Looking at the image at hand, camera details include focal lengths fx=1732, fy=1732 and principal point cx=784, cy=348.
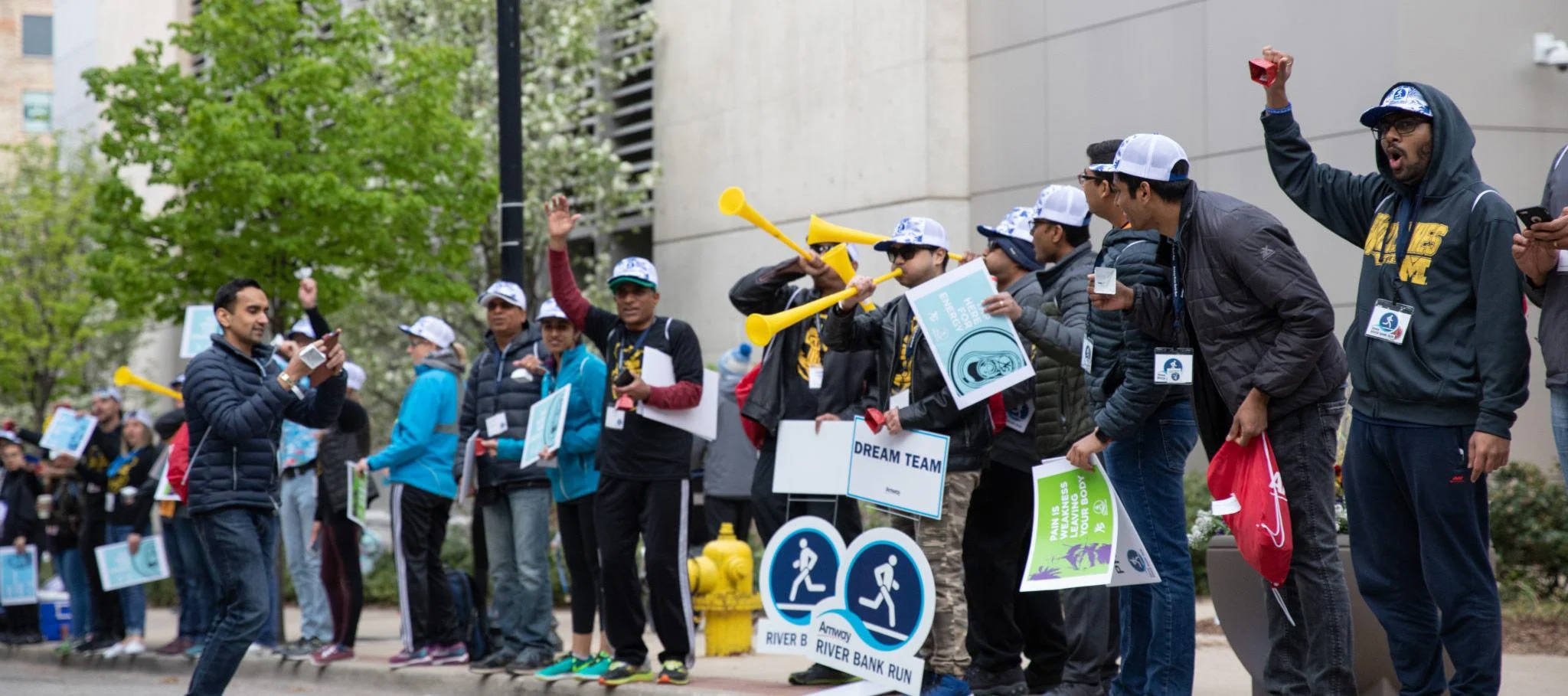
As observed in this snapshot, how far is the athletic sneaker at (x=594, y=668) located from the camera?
30.0ft

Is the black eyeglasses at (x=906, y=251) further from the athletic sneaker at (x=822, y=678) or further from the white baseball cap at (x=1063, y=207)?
the athletic sneaker at (x=822, y=678)

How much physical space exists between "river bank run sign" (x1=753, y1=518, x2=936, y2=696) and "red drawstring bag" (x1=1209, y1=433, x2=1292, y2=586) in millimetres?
1821

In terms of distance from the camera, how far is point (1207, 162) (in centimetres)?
1509

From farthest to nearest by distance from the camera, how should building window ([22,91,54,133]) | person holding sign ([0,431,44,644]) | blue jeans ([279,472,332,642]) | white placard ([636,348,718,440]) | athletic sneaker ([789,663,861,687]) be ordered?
1. building window ([22,91,54,133])
2. person holding sign ([0,431,44,644])
3. blue jeans ([279,472,332,642])
4. white placard ([636,348,718,440])
5. athletic sneaker ([789,663,861,687])

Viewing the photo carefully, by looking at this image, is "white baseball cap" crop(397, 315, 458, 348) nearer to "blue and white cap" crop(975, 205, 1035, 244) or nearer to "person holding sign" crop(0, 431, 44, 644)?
"blue and white cap" crop(975, 205, 1035, 244)

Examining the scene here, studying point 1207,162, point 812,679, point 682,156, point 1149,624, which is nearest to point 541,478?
point 812,679

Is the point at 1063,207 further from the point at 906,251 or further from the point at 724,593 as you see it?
the point at 724,593

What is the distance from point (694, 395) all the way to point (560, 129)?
12.5 m

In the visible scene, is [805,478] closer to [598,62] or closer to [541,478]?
[541,478]

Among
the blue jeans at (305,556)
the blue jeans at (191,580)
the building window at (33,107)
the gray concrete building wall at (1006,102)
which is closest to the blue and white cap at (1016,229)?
the blue jeans at (305,556)

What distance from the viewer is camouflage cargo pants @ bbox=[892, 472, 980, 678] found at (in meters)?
Result: 7.43

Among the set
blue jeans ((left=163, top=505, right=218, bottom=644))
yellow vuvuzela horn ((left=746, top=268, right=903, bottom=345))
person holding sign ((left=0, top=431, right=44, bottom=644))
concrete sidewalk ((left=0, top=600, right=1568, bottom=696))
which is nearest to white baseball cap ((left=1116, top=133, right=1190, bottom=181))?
yellow vuvuzela horn ((left=746, top=268, right=903, bottom=345))

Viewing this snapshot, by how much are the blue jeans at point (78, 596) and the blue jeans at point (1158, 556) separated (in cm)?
1015

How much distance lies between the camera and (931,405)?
24.7 feet
